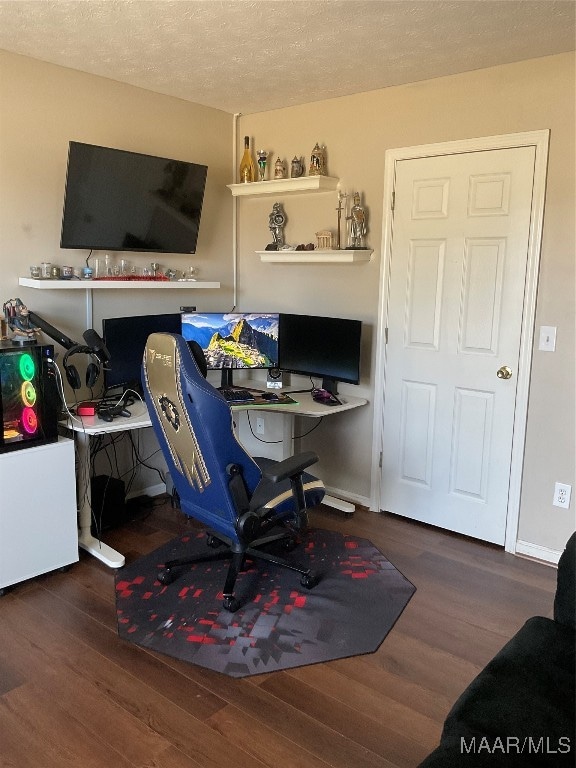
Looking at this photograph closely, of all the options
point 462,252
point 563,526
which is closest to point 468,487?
point 563,526

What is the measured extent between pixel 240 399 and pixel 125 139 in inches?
63.5

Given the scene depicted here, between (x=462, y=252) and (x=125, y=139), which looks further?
(x=125, y=139)

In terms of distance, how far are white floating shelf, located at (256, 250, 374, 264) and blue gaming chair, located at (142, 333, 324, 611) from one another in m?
1.37

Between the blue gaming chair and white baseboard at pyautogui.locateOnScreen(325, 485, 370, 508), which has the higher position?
the blue gaming chair

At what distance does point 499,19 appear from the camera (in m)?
2.51

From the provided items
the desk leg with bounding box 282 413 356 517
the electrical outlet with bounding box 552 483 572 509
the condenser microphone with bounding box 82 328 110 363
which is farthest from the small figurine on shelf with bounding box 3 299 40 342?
the electrical outlet with bounding box 552 483 572 509

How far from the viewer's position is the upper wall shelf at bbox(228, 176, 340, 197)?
3.70m

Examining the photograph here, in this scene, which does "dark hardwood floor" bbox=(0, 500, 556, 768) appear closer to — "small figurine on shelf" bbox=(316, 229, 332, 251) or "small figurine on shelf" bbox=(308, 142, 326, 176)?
"small figurine on shelf" bbox=(316, 229, 332, 251)

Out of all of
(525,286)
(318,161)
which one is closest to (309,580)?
(525,286)

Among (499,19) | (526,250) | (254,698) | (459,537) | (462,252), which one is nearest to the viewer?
(254,698)

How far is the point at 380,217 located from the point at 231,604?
224 cm

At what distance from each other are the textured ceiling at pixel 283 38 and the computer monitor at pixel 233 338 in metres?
1.29

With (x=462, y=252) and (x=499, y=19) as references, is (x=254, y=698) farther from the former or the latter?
(x=499, y=19)

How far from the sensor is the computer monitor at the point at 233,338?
148 inches
